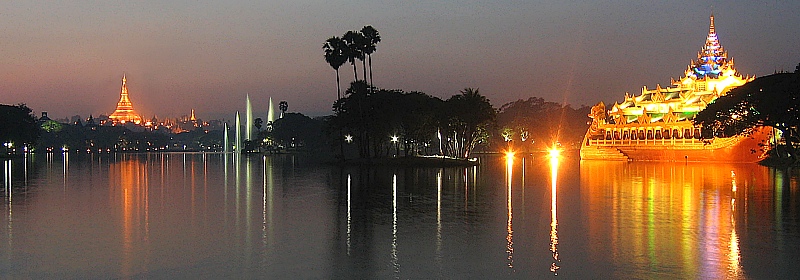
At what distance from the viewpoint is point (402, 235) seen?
16.9m

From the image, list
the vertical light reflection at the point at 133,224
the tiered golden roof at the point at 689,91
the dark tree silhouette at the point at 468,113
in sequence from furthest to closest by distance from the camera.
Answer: the tiered golden roof at the point at 689,91, the dark tree silhouette at the point at 468,113, the vertical light reflection at the point at 133,224

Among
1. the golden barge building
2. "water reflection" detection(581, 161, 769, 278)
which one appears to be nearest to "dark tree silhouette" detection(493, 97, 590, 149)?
the golden barge building

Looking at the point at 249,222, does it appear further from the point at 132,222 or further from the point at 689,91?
the point at 689,91

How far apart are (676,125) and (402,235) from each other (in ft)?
227

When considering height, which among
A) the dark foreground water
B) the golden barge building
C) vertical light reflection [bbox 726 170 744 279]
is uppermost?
the golden barge building

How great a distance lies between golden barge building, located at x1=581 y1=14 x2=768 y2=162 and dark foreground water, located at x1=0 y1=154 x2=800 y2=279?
4283cm

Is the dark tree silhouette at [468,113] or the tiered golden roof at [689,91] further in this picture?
the tiered golden roof at [689,91]

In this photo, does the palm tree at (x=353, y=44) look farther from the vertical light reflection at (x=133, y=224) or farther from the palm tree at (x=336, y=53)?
the vertical light reflection at (x=133, y=224)

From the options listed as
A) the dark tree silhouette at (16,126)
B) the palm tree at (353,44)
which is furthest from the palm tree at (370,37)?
the dark tree silhouette at (16,126)

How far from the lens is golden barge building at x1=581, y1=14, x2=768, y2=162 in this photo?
2746 inches

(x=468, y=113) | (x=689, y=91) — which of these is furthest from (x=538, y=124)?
(x=468, y=113)

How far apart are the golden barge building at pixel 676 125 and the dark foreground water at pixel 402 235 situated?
42.8m

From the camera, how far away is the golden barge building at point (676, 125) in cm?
6975

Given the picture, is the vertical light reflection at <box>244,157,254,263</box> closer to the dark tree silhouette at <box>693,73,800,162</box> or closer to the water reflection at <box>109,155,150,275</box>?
the water reflection at <box>109,155,150,275</box>
